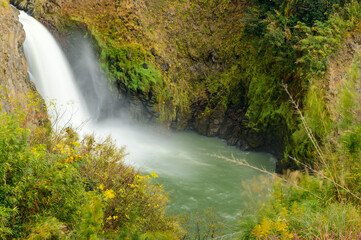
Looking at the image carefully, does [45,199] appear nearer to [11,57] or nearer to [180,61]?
[11,57]

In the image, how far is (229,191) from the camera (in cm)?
1039

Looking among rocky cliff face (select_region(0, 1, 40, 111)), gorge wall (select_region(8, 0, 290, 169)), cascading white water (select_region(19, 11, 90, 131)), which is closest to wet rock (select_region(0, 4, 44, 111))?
rocky cliff face (select_region(0, 1, 40, 111))

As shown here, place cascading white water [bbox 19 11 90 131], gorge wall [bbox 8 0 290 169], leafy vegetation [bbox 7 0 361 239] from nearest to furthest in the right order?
leafy vegetation [bbox 7 0 361 239] → cascading white water [bbox 19 11 90 131] → gorge wall [bbox 8 0 290 169]

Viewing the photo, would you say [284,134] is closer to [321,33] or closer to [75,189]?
[321,33]

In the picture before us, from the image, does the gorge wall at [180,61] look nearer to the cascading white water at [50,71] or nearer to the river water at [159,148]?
the river water at [159,148]

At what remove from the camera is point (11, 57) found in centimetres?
754

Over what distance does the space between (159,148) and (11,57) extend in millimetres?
8332

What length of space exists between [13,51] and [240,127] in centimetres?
1159

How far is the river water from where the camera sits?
9.72m

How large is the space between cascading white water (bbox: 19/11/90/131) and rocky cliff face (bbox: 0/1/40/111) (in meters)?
1.70

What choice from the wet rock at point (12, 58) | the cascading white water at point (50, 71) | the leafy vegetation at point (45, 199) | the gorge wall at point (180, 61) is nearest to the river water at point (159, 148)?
the cascading white water at point (50, 71)

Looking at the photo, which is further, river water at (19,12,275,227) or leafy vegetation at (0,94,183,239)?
river water at (19,12,275,227)

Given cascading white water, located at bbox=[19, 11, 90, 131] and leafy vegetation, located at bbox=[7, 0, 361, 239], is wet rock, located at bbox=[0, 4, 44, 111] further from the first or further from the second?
leafy vegetation, located at bbox=[7, 0, 361, 239]

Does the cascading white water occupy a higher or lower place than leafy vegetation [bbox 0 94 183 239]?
higher
